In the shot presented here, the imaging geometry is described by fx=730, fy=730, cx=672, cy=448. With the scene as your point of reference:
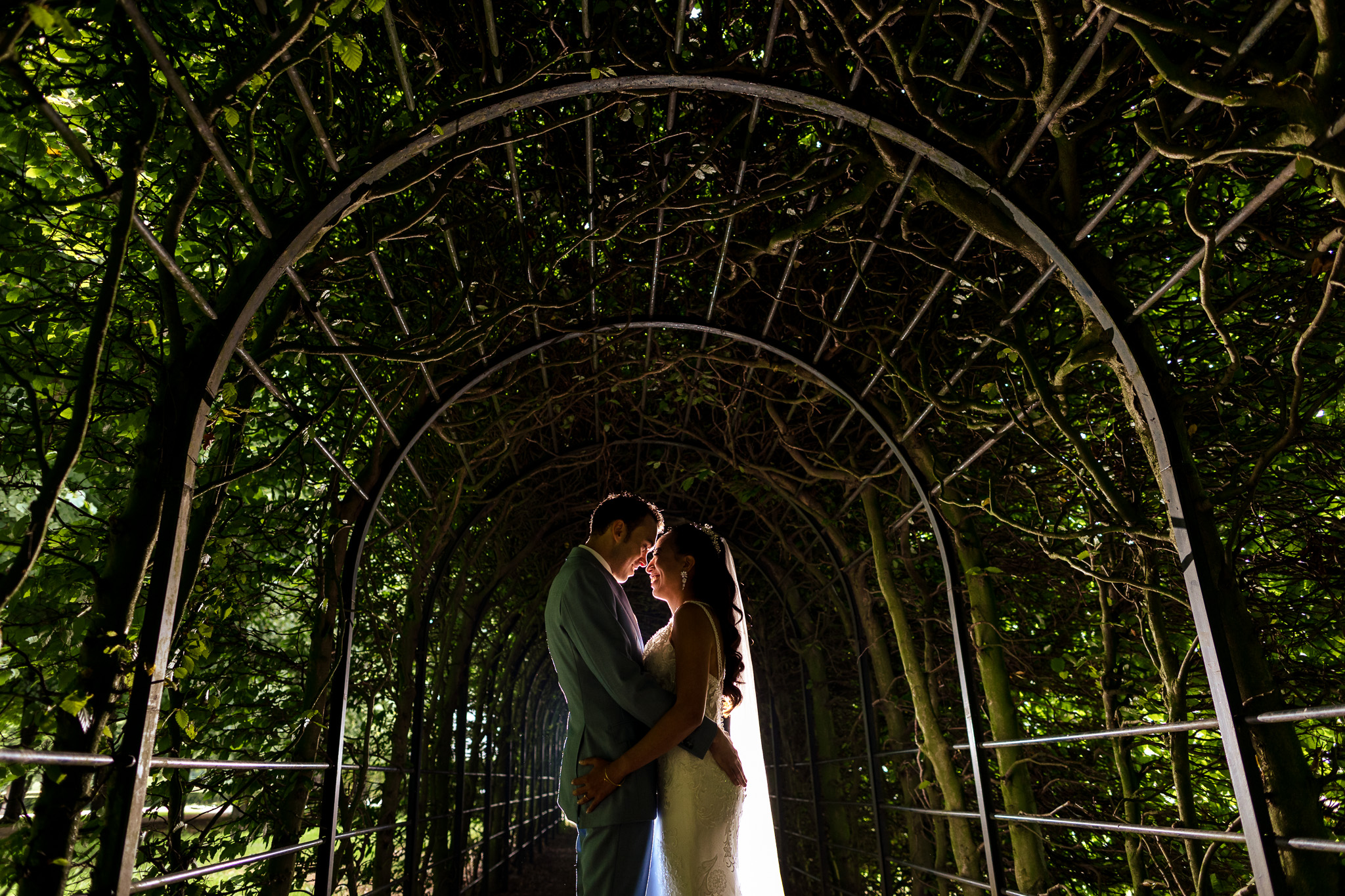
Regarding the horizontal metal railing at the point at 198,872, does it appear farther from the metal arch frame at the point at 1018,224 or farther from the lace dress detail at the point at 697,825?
the lace dress detail at the point at 697,825

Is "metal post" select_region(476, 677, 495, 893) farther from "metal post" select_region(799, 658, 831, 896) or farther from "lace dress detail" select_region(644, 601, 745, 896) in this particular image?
"lace dress detail" select_region(644, 601, 745, 896)

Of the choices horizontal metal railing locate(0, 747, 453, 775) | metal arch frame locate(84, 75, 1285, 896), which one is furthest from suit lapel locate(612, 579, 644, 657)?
metal arch frame locate(84, 75, 1285, 896)

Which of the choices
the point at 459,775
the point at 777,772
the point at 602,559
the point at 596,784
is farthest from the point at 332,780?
the point at 777,772

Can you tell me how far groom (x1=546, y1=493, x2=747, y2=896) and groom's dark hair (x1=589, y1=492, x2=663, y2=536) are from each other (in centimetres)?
18

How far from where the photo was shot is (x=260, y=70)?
142 centimetres

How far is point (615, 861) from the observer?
218 cm

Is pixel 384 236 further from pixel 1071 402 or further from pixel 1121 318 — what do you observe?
pixel 1071 402

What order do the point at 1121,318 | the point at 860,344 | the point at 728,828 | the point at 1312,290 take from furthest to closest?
the point at 860,344 < the point at 728,828 < the point at 1312,290 < the point at 1121,318

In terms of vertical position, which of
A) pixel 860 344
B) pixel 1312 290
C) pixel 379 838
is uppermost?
pixel 860 344

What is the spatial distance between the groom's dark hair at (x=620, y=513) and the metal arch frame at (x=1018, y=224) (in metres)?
1.38

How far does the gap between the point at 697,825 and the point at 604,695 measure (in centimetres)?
51

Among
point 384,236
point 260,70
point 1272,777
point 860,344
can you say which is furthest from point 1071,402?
point 260,70

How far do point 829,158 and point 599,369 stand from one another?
1826 mm

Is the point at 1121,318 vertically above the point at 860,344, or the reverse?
the point at 860,344
